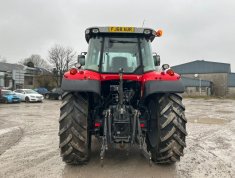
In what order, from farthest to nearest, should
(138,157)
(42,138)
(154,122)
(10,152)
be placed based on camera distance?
(42,138)
(10,152)
(138,157)
(154,122)

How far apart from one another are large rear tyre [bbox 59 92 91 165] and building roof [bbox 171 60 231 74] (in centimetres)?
6724

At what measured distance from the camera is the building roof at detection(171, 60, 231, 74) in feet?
223

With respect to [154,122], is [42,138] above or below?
below

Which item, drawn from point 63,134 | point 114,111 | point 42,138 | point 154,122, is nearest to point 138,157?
point 154,122

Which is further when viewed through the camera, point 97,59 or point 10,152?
point 10,152

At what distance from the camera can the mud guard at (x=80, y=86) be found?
4.79m

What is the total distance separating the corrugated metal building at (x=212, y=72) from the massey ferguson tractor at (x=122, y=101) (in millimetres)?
58389

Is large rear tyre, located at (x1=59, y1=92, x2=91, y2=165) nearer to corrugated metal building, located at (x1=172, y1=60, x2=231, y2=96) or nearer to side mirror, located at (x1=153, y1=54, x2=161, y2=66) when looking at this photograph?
side mirror, located at (x1=153, y1=54, x2=161, y2=66)

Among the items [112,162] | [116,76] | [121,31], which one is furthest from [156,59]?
[112,162]

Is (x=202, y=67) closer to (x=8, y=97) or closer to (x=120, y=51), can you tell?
(x=8, y=97)

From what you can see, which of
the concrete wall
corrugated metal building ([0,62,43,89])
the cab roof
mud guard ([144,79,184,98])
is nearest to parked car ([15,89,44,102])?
corrugated metal building ([0,62,43,89])

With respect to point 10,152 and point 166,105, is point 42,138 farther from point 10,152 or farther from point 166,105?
point 166,105

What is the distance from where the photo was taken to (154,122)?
5.38 metres

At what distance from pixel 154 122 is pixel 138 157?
0.89 meters
